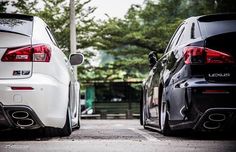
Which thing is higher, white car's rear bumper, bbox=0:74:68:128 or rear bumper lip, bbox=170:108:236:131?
white car's rear bumper, bbox=0:74:68:128

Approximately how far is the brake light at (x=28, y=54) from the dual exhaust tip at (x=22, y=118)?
57cm

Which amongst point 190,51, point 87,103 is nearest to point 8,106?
point 190,51

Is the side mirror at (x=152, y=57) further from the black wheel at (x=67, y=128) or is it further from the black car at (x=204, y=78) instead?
the black wheel at (x=67, y=128)

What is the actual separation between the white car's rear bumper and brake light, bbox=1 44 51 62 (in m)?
0.20

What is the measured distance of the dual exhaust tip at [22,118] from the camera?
582 cm

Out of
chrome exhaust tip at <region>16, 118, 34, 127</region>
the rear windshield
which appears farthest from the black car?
the rear windshield

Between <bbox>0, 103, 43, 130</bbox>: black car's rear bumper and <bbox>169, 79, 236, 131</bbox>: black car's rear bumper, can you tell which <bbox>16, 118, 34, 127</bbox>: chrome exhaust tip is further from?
<bbox>169, 79, 236, 131</bbox>: black car's rear bumper

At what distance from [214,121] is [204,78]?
50 centimetres

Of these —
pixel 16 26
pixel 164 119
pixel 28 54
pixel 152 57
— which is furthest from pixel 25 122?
pixel 152 57

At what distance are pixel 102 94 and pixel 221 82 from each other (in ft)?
73.8

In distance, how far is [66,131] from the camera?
6602 mm

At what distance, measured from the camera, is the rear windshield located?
19.9 feet

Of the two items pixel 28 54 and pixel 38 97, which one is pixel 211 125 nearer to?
pixel 38 97

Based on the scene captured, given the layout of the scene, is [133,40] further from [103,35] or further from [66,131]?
[66,131]
